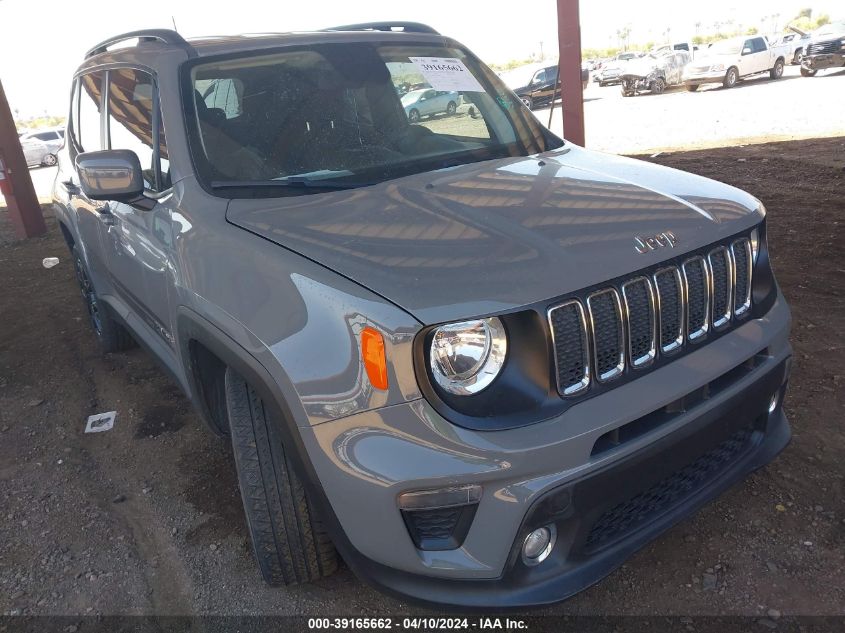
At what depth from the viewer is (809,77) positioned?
2269 centimetres

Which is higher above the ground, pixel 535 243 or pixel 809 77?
pixel 535 243

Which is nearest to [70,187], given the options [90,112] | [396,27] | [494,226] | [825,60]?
[90,112]

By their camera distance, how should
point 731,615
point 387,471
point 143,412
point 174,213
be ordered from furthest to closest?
1. point 143,412
2. point 174,213
3. point 731,615
4. point 387,471

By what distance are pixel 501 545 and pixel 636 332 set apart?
70 cm

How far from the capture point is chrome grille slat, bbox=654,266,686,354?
2.05 metres

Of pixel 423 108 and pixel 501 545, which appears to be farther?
pixel 423 108

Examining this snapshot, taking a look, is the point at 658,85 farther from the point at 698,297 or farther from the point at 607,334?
the point at 607,334

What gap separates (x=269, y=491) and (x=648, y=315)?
4.16 feet

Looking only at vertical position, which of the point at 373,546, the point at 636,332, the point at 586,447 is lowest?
the point at 373,546

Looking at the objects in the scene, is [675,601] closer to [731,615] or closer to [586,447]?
[731,615]

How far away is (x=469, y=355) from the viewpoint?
70.9 inches

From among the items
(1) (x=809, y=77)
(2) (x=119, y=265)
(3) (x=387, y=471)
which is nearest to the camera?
(3) (x=387, y=471)

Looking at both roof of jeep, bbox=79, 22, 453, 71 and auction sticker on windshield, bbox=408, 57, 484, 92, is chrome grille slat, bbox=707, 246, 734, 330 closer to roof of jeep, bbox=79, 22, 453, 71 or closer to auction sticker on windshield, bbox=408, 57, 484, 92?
auction sticker on windshield, bbox=408, 57, 484, 92

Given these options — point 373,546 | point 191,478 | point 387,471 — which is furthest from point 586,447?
point 191,478
